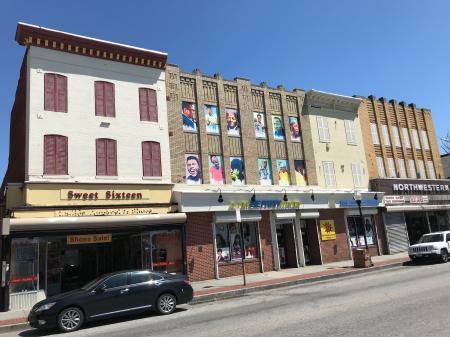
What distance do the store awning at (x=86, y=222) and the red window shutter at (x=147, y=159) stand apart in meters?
2.54

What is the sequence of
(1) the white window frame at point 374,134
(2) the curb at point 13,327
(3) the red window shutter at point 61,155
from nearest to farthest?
(2) the curb at point 13,327
(3) the red window shutter at point 61,155
(1) the white window frame at point 374,134

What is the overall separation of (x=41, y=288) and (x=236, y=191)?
34.8ft

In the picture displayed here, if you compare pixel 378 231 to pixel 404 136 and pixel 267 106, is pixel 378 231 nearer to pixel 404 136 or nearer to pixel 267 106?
pixel 404 136

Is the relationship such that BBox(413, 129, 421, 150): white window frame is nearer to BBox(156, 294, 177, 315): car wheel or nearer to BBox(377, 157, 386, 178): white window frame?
BBox(377, 157, 386, 178): white window frame

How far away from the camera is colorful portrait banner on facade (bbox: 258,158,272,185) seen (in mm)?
25125

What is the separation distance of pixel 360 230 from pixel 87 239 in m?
18.7

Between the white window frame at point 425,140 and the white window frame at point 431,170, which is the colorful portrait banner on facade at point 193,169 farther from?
the white window frame at point 425,140

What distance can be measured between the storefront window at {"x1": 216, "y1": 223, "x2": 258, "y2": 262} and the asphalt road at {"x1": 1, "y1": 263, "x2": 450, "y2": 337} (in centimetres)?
741

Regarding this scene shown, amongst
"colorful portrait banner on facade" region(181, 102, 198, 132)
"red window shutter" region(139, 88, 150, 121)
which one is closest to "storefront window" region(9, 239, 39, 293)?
"red window shutter" region(139, 88, 150, 121)

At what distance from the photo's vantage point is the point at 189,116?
2344 cm

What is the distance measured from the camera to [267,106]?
87.0ft

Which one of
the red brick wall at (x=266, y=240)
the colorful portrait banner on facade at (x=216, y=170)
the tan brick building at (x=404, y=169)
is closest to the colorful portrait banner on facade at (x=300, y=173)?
the red brick wall at (x=266, y=240)

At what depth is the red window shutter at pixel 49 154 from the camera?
18406mm

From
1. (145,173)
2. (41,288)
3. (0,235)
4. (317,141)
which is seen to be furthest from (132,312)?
(317,141)
